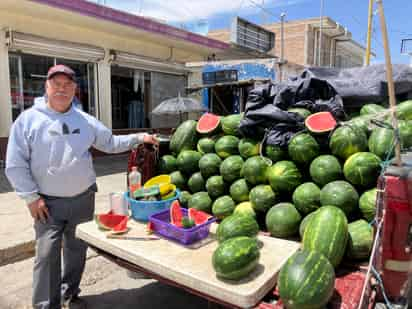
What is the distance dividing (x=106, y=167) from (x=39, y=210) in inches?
296

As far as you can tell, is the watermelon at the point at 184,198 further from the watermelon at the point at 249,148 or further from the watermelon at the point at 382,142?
the watermelon at the point at 382,142

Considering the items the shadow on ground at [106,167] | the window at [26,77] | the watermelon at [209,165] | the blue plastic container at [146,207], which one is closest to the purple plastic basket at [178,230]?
the blue plastic container at [146,207]

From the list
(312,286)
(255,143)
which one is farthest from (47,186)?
(312,286)

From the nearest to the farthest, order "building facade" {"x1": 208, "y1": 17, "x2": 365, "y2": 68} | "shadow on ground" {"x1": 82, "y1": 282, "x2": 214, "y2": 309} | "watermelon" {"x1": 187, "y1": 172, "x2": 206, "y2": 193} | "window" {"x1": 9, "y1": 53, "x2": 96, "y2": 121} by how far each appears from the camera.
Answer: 1. "shadow on ground" {"x1": 82, "y1": 282, "x2": 214, "y2": 309}
2. "watermelon" {"x1": 187, "y1": 172, "x2": 206, "y2": 193}
3. "window" {"x1": 9, "y1": 53, "x2": 96, "y2": 121}
4. "building facade" {"x1": 208, "y1": 17, "x2": 365, "y2": 68}

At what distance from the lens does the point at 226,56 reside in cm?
1722

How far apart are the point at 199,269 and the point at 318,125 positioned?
1961 mm

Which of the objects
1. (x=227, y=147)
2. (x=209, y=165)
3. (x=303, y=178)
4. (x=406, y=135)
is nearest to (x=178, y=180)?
(x=209, y=165)

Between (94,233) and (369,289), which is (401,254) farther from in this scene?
(94,233)

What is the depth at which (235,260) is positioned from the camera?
7.12ft

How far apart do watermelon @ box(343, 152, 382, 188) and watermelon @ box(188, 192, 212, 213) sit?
4.95 feet

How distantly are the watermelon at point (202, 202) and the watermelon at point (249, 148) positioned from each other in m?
0.64

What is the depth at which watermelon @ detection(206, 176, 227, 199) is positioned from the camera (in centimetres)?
388

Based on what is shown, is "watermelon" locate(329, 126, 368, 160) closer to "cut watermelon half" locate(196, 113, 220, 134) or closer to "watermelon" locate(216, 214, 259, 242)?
"watermelon" locate(216, 214, 259, 242)

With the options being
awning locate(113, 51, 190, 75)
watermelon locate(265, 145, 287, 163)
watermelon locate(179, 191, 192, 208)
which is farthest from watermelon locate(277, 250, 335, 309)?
awning locate(113, 51, 190, 75)
